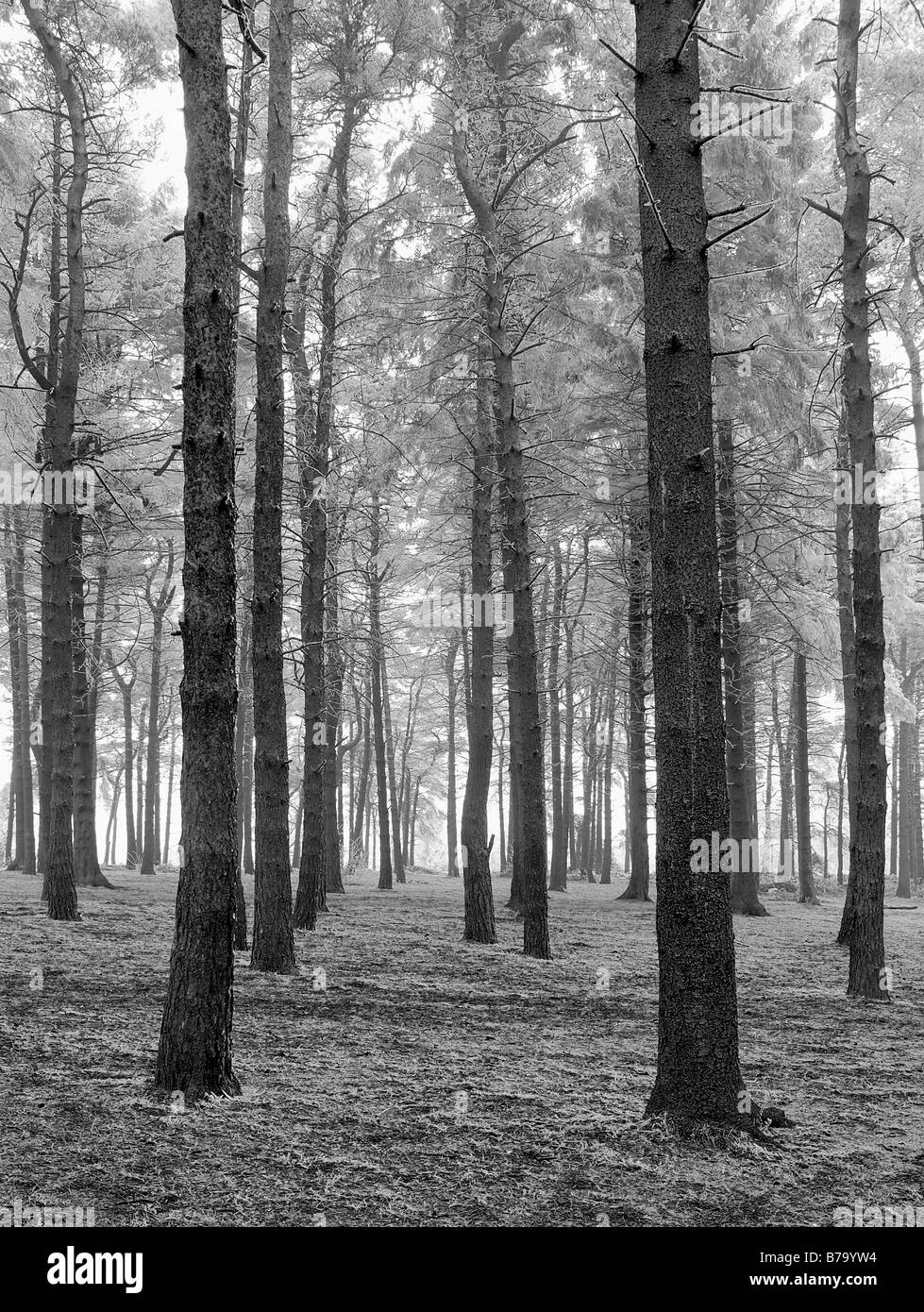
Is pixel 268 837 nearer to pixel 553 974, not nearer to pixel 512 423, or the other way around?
pixel 553 974

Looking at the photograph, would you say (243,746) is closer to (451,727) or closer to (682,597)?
(451,727)

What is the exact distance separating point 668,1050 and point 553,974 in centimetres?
528

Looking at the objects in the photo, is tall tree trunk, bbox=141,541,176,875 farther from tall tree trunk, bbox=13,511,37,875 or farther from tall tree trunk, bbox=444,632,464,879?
tall tree trunk, bbox=444,632,464,879

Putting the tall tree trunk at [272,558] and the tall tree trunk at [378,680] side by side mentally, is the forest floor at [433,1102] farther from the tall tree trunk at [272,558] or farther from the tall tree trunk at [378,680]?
the tall tree trunk at [378,680]

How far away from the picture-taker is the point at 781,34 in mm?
12609

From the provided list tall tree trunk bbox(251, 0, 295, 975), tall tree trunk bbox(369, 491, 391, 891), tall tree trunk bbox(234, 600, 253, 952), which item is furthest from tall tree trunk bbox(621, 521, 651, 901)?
tall tree trunk bbox(251, 0, 295, 975)

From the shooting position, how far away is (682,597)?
15.0ft

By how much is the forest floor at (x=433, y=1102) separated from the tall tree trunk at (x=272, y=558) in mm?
649

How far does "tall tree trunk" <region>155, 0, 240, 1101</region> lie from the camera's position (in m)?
4.86

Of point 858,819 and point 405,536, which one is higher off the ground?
point 405,536

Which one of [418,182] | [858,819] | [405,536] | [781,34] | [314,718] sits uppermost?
[781,34]
